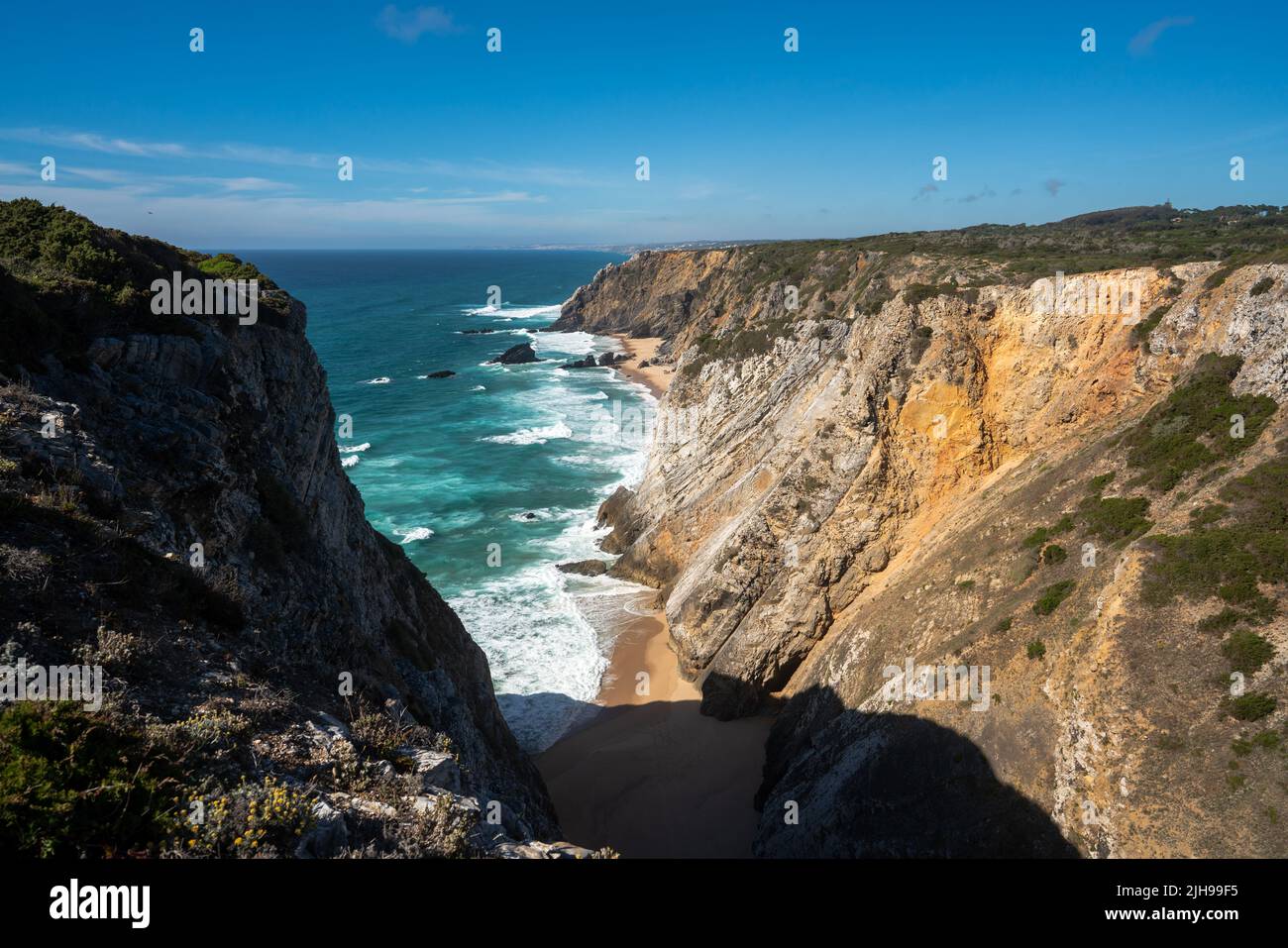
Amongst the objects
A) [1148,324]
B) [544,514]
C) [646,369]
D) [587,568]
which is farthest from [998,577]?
[646,369]

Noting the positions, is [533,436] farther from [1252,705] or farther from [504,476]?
[1252,705]

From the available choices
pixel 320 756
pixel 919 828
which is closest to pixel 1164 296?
pixel 919 828

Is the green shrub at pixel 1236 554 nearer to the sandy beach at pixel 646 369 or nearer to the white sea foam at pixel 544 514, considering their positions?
the white sea foam at pixel 544 514

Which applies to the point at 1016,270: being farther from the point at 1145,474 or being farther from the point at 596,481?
the point at 596,481

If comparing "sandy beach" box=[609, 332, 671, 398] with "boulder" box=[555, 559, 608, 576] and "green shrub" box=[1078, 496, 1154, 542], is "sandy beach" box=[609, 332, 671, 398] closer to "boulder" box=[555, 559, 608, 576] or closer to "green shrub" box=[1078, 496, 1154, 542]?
"boulder" box=[555, 559, 608, 576]

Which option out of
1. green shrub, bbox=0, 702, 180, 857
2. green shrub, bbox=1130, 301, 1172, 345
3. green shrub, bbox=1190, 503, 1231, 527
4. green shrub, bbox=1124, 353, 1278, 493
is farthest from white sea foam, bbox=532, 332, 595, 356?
green shrub, bbox=0, 702, 180, 857

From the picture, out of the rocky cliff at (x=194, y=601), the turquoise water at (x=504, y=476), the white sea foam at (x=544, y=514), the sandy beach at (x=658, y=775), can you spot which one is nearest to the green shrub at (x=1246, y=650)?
the sandy beach at (x=658, y=775)

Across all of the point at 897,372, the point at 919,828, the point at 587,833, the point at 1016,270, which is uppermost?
the point at 1016,270

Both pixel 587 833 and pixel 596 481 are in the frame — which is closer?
pixel 587 833
